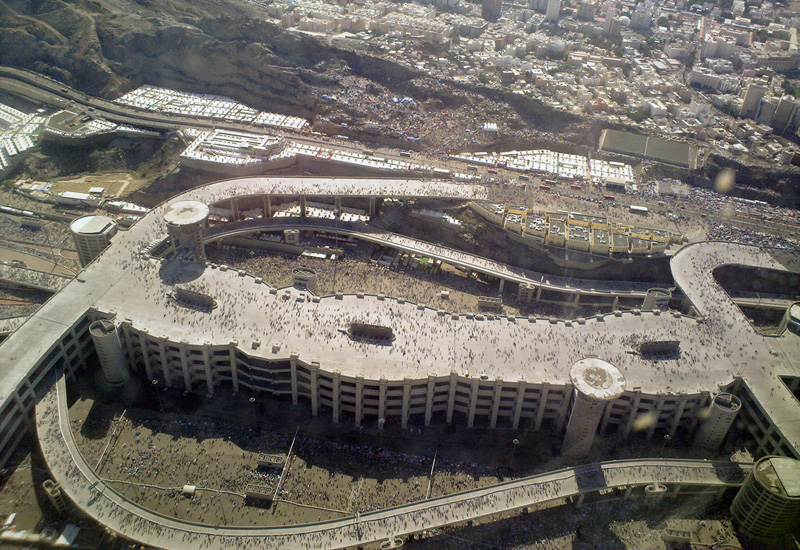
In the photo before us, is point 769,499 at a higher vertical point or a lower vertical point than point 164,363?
higher

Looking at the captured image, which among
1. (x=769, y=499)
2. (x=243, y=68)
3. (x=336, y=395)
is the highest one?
(x=243, y=68)

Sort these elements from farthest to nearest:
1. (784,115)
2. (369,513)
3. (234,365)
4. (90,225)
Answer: (784,115), (90,225), (234,365), (369,513)

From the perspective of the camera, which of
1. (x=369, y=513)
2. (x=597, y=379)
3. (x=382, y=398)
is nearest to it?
(x=369, y=513)

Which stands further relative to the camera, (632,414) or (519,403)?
(519,403)

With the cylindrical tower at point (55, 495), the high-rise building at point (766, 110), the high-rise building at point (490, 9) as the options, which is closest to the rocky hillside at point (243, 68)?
the high-rise building at point (766, 110)

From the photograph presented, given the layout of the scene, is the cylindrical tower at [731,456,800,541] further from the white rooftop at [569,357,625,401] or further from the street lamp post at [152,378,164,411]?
the street lamp post at [152,378,164,411]

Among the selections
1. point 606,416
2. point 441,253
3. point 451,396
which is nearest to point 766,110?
point 441,253

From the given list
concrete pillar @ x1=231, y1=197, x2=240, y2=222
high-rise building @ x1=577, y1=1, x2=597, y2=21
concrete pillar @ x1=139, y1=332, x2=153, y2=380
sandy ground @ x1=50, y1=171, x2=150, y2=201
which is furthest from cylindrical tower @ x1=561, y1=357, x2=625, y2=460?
high-rise building @ x1=577, y1=1, x2=597, y2=21

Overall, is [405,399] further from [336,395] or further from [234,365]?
[234,365]
